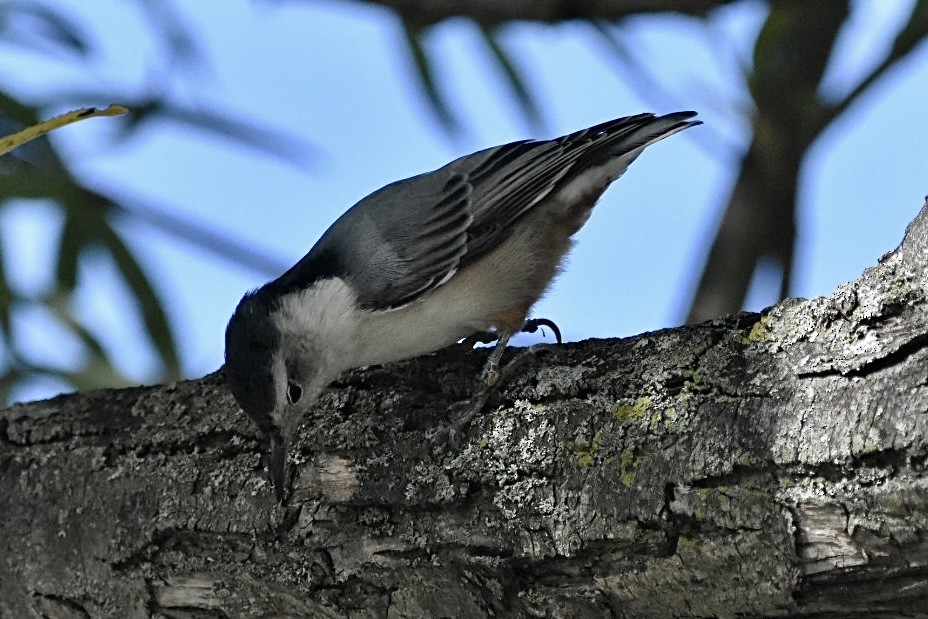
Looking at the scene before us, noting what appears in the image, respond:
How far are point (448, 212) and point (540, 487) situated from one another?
0.99 metres

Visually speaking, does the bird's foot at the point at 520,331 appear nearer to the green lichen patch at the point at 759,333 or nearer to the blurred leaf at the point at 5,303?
the green lichen patch at the point at 759,333

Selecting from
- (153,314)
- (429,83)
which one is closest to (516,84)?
(429,83)

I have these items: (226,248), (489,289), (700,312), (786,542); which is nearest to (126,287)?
(226,248)

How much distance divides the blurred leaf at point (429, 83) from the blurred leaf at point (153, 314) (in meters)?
0.98

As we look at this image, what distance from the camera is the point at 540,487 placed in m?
1.70

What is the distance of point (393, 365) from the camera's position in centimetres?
216

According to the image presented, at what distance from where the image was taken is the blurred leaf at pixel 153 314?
3100mm

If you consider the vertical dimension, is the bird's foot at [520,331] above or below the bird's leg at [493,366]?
above

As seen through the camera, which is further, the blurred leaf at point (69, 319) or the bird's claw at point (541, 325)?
the blurred leaf at point (69, 319)

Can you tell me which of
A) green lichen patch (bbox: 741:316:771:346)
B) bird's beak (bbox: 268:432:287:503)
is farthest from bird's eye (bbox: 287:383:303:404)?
green lichen patch (bbox: 741:316:771:346)

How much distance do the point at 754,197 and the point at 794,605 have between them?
1.73 metres

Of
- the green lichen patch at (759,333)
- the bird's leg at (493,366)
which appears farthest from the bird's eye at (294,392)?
the green lichen patch at (759,333)

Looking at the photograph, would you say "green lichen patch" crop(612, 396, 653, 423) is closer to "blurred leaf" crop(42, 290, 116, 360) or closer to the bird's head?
the bird's head

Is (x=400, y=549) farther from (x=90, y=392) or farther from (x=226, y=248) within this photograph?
(x=226, y=248)
